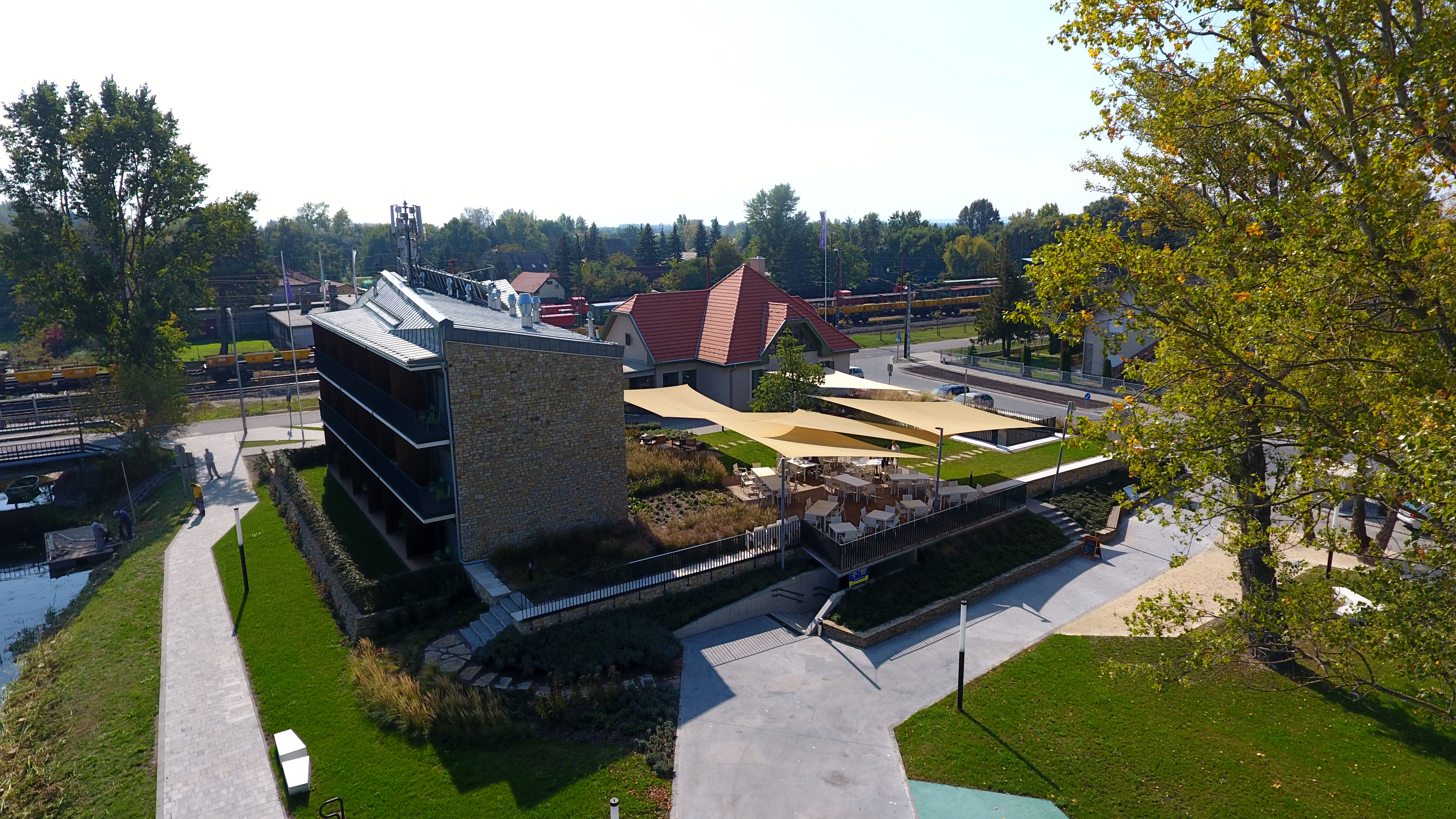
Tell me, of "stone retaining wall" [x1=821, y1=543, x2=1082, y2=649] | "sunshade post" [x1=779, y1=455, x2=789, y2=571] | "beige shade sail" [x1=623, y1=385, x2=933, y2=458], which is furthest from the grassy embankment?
"sunshade post" [x1=779, y1=455, x2=789, y2=571]

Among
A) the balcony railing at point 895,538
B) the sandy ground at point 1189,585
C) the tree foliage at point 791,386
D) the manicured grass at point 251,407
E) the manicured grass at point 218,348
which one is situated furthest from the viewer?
the manicured grass at point 218,348

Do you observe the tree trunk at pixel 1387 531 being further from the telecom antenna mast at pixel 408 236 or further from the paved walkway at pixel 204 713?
the telecom antenna mast at pixel 408 236

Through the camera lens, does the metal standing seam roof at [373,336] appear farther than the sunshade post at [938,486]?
No

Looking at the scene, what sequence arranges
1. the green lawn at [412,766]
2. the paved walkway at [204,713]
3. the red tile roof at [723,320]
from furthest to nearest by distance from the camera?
the red tile roof at [723,320] < the paved walkway at [204,713] < the green lawn at [412,766]

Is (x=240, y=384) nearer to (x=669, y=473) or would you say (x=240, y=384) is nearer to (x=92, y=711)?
(x=669, y=473)

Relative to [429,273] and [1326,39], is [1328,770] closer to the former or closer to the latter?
[1326,39]

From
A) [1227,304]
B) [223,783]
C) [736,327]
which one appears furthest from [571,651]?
[736,327]

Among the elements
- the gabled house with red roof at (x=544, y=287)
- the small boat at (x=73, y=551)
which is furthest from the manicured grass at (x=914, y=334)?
the small boat at (x=73, y=551)
